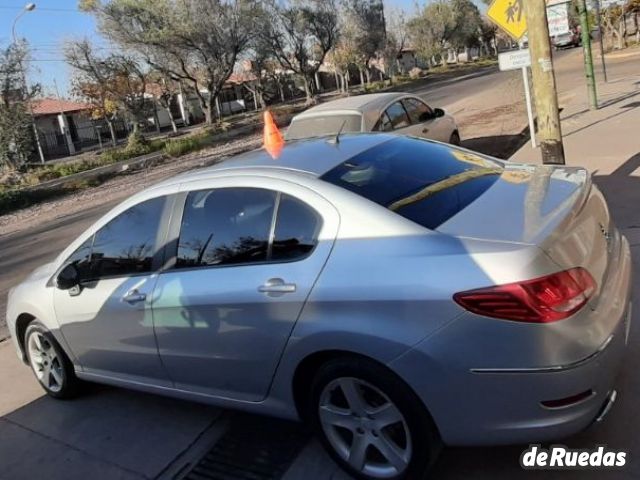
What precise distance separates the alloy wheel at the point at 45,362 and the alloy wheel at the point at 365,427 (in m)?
2.29

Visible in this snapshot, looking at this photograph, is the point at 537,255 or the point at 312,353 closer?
the point at 537,255

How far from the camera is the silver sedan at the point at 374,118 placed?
8.64 metres

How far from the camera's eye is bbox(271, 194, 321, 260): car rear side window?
284 centimetres

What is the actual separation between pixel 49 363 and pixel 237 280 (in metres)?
2.13

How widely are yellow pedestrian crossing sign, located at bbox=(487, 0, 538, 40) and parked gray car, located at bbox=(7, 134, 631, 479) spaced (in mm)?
6000

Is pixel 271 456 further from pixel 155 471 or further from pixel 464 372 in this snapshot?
pixel 464 372

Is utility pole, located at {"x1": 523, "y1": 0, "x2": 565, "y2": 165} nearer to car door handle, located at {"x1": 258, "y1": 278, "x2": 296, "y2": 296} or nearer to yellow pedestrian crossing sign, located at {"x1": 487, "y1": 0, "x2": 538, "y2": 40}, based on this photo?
yellow pedestrian crossing sign, located at {"x1": 487, "y1": 0, "x2": 538, "y2": 40}

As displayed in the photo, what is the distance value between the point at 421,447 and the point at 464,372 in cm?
44

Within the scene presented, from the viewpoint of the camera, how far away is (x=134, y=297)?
3.46 metres

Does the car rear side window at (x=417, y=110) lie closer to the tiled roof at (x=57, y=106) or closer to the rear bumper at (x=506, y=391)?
the rear bumper at (x=506, y=391)

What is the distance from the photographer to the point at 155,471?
10.9ft

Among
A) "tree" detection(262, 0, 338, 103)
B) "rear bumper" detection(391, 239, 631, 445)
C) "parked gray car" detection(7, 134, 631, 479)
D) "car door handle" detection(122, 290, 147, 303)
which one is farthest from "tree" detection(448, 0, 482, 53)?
"rear bumper" detection(391, 239, 631, 445)

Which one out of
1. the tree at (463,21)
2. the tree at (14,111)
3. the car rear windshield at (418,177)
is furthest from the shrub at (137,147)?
the tree at (463,21)

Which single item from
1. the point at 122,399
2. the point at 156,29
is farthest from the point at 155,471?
the point at 156,29
